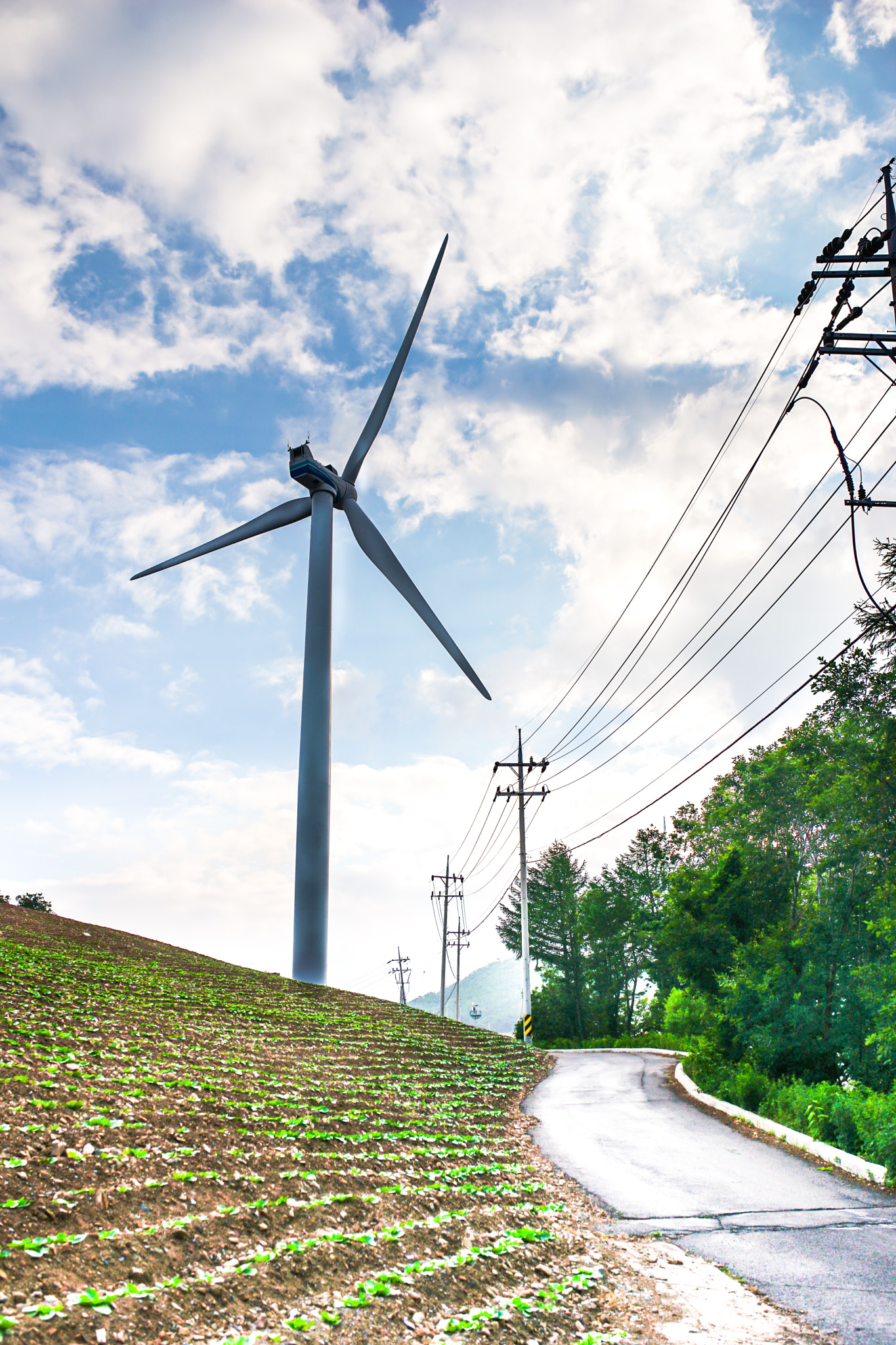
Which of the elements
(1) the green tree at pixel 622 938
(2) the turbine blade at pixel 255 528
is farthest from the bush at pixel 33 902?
(1) the green tree at pixel 622 938

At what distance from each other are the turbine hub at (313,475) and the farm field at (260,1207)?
1069 inches

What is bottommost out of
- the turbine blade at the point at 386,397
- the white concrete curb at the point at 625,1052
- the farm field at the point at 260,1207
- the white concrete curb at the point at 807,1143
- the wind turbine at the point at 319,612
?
the white concrete curb at the point at 625,1052

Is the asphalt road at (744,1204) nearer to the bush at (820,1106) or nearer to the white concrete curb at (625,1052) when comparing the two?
the bush at (820,1106)

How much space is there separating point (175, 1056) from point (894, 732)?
48.8 ft

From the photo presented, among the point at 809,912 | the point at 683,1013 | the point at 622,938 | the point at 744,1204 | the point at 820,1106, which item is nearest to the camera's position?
the point at 744,1204

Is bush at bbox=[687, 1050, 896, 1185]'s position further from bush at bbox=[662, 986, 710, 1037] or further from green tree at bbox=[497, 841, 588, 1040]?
green tree at bbox=[497, 841, 588, 1040]

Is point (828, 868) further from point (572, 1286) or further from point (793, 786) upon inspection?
point (572, 1286)

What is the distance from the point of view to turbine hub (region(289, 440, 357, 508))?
37.8 metres

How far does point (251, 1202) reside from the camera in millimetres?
7570

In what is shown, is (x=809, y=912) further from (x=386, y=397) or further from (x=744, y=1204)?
(x=386, y=397)

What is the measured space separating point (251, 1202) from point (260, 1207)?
121 millimetres

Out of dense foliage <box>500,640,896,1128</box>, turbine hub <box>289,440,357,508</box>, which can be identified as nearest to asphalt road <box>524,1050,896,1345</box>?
dense foliage <box>500,640,896,1128</box>

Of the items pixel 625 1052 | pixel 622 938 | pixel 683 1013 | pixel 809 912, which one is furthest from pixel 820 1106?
pixel 622 938

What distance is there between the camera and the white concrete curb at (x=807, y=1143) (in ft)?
38.3
